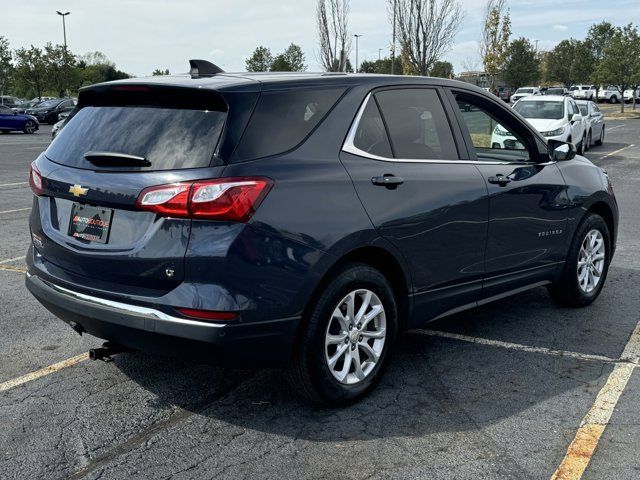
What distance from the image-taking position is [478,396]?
13.2 ft

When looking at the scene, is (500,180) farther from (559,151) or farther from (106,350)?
(106,350)

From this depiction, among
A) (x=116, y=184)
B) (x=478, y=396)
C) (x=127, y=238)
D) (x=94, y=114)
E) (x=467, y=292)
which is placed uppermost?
(x=94, y=114)

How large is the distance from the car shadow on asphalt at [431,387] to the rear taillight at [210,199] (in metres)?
1.13

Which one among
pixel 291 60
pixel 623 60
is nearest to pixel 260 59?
pixel 291 60

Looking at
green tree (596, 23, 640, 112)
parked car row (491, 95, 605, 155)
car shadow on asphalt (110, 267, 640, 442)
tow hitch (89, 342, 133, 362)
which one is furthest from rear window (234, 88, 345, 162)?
green tree (596, 23, 640, 112)

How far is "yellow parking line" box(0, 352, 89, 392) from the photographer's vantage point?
4.16 metres

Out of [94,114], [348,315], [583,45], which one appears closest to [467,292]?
[348,315]

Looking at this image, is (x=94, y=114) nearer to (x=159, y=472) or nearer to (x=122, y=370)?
(x=122, y=370)

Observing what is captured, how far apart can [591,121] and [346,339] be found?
2114 centimetres

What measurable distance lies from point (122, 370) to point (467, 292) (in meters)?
2.20

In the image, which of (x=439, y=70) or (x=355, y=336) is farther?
(x=439, y=70)

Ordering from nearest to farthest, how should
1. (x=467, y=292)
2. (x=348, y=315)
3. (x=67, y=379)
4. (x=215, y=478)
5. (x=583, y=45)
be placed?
(x=215, y=478) < (x=348, y=315) < (x=67, y=379) < (x=467, y=292) < (x=583, y=45)

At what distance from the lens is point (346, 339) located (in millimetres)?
3822

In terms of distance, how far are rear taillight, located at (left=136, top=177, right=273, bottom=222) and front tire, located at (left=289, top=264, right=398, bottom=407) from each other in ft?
2.09
